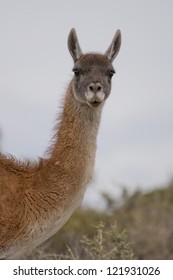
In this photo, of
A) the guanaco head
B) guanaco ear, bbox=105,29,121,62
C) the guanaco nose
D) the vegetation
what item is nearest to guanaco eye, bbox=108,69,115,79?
the guanaco head

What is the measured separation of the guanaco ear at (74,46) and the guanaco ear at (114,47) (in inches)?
13.7

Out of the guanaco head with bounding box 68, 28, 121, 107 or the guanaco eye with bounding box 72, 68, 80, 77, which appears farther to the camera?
the guanaco eye with bounding box 72, 68, 80, 77

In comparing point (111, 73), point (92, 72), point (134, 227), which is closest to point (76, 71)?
point (92, 72)

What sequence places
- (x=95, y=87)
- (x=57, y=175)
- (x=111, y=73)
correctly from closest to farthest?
(x=57, y=175) → (x=95, y=87) → (x=111, y=73)

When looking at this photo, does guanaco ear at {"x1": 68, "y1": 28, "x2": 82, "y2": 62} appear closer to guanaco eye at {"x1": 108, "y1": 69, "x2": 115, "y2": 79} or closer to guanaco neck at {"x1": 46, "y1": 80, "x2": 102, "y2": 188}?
guanaco eye at {"x1": 108, "y1": 69, "x2": 115, "y2": 79}

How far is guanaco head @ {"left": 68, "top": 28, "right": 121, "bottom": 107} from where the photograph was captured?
1010 cm

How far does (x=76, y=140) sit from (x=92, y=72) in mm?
832

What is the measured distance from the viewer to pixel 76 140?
10141mm

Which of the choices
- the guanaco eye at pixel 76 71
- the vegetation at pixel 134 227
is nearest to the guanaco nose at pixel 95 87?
the guanaco eye at pixel 76 71

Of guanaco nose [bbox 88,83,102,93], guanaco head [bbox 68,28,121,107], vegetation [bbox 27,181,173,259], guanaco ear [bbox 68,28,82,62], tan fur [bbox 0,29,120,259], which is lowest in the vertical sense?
tan fur [bbox 0,29,120,259]

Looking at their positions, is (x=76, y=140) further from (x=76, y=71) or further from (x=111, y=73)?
(x=111, y=73)

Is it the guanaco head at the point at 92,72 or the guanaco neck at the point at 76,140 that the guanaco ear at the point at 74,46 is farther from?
the guanaco neck at the point at 76,140

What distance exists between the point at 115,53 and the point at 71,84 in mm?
777

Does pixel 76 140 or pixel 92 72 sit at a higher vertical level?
pixel 92 72
